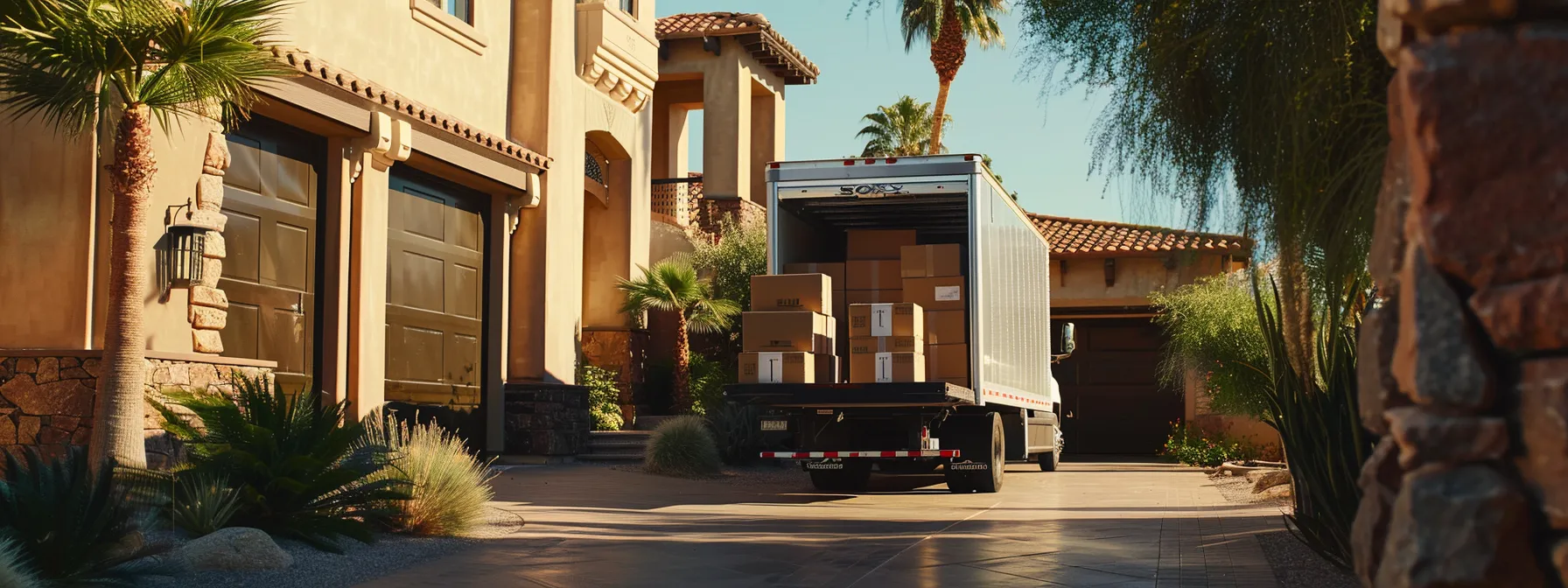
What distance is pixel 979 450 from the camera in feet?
50.9

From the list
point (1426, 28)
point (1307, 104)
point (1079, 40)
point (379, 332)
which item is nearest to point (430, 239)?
point (379, 332)

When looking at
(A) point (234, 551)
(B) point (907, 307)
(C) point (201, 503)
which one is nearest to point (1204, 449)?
(B) point (907, 307)

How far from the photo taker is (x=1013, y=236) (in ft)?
55.6

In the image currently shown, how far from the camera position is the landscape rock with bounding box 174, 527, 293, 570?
24.6 ft

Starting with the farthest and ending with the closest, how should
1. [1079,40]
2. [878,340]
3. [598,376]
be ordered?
[598,376], [878,340], [1079,40]

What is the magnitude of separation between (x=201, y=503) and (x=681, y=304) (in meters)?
15.6

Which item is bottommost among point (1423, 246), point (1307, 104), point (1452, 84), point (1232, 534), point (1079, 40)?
point (1232, 534)

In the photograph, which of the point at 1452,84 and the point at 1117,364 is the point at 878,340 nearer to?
the point at 1452,84

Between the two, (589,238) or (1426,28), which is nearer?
(1426,28)

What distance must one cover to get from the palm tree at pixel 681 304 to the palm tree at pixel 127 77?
13421mm

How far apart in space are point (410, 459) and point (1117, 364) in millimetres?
21205

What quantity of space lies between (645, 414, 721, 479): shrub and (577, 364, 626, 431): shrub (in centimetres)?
515

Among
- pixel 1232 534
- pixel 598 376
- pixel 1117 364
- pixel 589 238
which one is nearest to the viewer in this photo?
pixel 1232 534

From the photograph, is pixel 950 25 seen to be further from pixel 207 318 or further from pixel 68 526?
pixel 68 526
